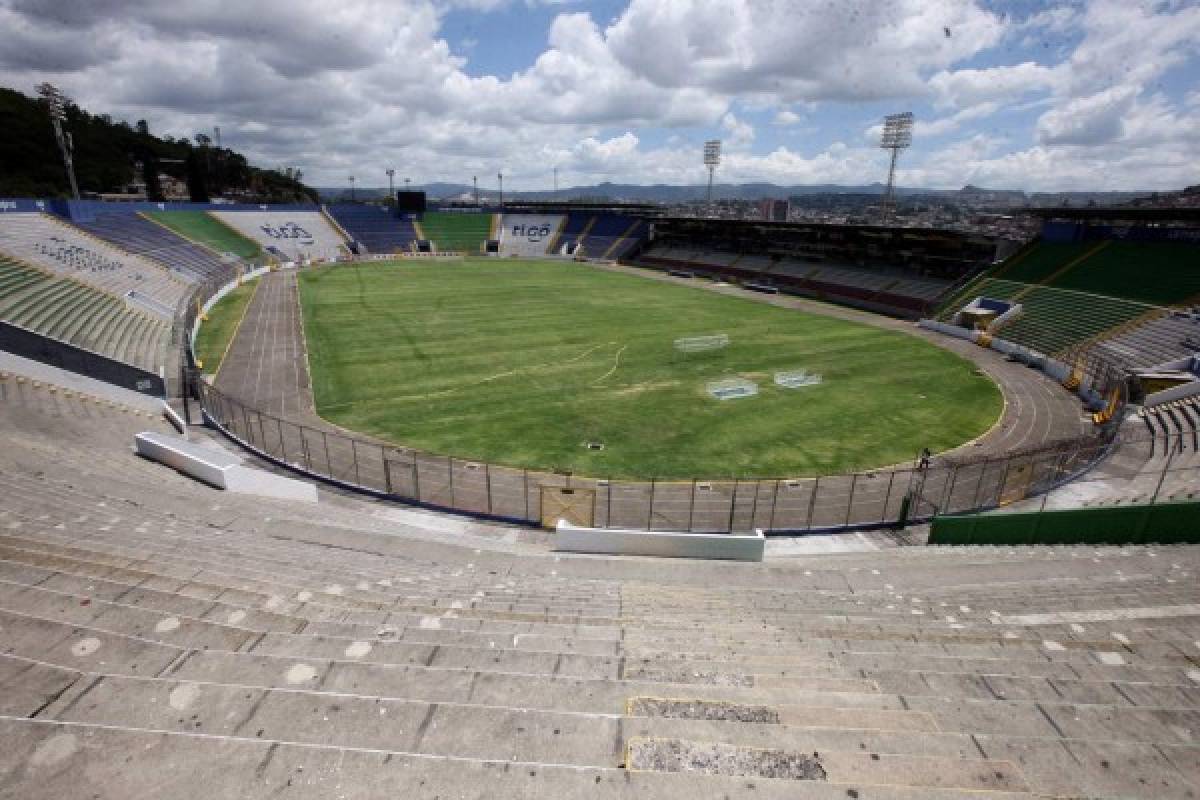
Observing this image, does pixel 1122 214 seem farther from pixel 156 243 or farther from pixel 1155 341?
pixel 156 243

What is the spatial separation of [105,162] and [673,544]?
17210 centimetres

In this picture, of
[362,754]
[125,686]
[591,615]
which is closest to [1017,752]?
[591,615]

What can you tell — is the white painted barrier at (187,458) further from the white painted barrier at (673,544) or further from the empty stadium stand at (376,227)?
the empty stadium stand at (376,227)

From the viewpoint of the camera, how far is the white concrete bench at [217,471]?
1958cm

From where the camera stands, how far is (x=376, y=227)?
105250 millimetres

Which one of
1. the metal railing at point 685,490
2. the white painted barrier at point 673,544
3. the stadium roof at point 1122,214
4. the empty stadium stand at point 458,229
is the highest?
the stadium roof at point 1122,214

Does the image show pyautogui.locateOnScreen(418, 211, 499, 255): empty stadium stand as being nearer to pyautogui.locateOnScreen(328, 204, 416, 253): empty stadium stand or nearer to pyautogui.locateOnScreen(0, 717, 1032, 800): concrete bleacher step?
pyautogui.locateOnScreen(328, 204, 416, 253): empty stadium stand

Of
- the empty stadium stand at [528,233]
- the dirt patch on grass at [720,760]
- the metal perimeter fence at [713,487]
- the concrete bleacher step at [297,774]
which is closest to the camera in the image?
the concrete bleacher step at [297,774]

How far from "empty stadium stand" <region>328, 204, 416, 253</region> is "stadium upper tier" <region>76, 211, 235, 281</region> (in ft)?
101

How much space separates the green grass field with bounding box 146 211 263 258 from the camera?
242 ft

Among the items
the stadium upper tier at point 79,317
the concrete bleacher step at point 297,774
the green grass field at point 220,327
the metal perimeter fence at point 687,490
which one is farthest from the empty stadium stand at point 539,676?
the green grass field at point 220,327

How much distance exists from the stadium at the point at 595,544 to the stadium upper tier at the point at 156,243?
6.00 m

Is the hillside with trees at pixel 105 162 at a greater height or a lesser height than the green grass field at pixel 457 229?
greater

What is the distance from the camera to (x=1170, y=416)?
2988cm
